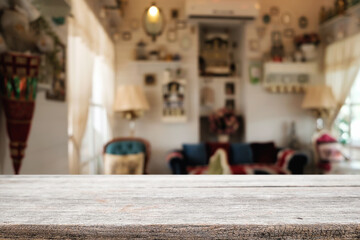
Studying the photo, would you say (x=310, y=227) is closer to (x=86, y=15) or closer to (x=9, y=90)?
(x=9, y=90)

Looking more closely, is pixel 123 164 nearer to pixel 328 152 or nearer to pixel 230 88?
pixel 230 88

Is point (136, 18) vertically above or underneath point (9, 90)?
above

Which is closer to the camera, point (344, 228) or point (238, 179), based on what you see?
point (344, 228)

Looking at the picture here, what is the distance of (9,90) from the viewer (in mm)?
1314

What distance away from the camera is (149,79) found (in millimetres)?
4996

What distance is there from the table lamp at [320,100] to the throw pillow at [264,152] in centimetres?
88

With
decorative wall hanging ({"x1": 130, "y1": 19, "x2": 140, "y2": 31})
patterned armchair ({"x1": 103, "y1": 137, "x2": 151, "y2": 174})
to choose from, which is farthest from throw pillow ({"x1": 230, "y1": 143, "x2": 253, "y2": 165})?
decorative wall hanging ({"x1": 130, "y1": 19, "x2": 140, "y2": 31})

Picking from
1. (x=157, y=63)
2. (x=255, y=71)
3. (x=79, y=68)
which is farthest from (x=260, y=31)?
(x=79, y=68)

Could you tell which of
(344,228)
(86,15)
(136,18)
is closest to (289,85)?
(136,18)

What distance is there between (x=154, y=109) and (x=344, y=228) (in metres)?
4.72

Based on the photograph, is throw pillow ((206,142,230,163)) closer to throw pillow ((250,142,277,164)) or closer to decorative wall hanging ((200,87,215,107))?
throw pillow ((250,142,277,164))

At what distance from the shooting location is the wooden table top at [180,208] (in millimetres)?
375

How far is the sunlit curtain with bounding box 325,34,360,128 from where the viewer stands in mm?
4375

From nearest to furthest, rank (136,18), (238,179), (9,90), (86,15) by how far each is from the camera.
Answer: (238,179)
(9,90)
(86,15)
(136,18)
